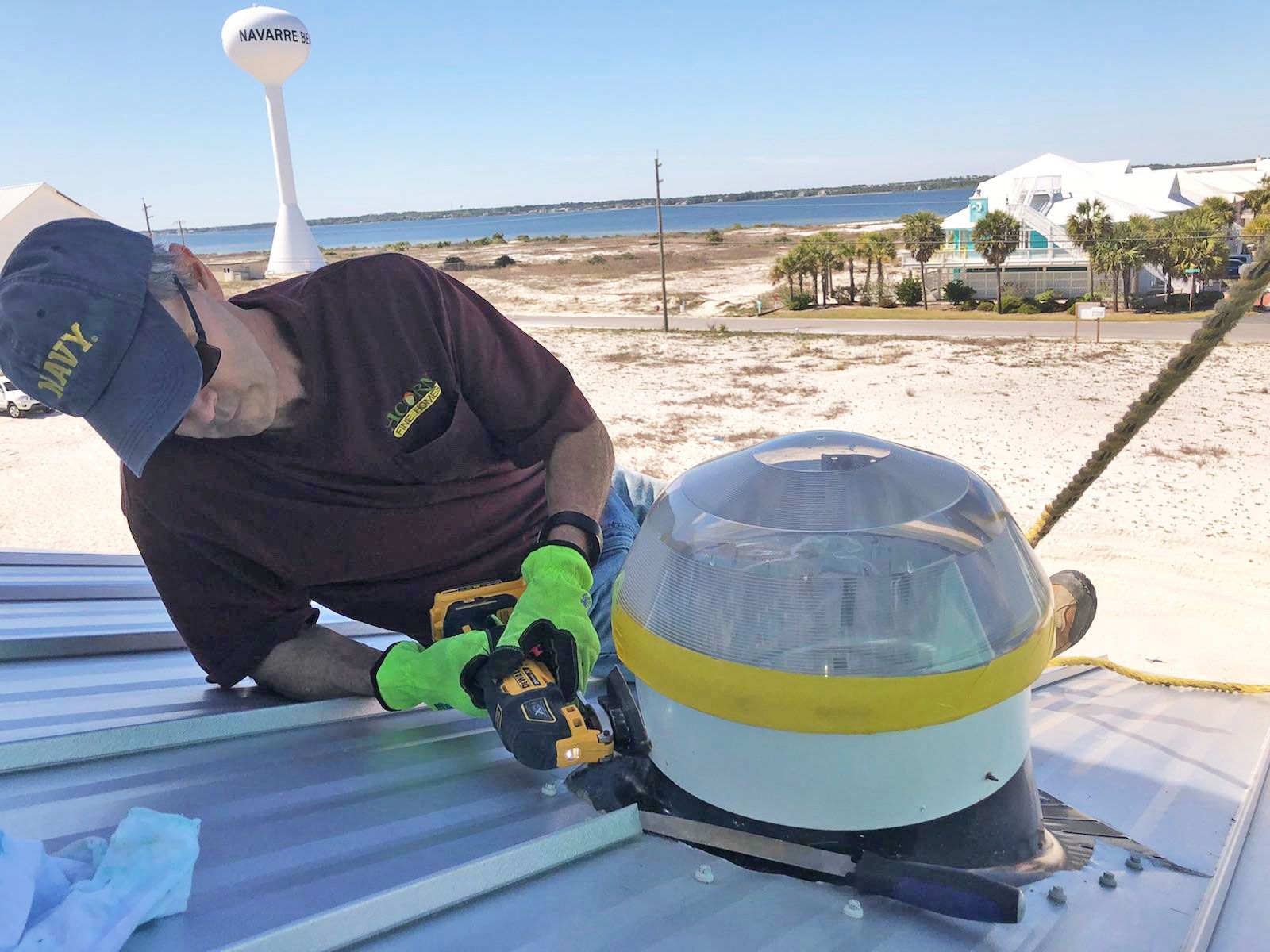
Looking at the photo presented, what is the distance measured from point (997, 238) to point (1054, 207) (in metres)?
11.9

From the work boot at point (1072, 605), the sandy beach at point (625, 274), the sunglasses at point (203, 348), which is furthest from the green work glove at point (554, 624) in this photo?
the sandy beach at point (625, 274)

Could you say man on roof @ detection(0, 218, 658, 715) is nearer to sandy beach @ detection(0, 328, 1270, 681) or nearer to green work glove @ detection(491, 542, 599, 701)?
green work glove @ detection(491, 542, 599, 701)

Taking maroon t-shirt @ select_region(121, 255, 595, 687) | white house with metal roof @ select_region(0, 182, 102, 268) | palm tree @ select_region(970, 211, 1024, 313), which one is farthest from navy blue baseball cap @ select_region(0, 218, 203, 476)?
palm tree @ select_region(970, 211, 1024, 313)

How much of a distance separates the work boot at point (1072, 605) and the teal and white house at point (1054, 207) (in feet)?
111

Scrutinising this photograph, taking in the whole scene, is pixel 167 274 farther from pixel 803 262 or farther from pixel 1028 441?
pixel 803 262

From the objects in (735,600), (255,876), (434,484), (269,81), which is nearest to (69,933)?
(255,876)

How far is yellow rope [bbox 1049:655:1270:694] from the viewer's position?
3375 millimetres

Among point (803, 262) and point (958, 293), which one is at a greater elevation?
point (803, 262)

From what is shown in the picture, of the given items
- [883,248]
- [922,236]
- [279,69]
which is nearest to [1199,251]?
[922,236]

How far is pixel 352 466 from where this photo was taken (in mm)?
2301

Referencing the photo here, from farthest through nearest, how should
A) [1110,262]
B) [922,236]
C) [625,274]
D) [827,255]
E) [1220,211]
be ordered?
[625,274]
[922,236]
[827,255]
[1220,211]
[1110,262]

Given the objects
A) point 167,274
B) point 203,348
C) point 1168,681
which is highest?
point 167,274

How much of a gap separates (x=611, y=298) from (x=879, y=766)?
4197 cm

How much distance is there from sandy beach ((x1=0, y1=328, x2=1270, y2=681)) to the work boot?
4373mm
